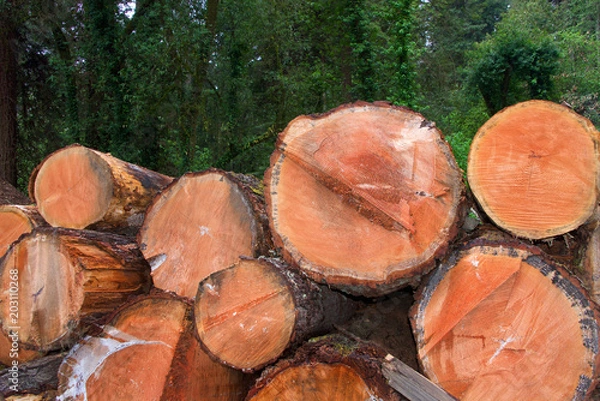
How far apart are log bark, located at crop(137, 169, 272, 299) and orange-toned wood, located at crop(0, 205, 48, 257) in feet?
3.47

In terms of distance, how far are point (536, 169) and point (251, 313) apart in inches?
52.5

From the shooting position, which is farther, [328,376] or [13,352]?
[13,352]

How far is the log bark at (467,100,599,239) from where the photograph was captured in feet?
6.46

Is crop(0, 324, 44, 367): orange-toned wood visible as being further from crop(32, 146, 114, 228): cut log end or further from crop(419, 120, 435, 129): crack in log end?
crop(419, 120, 435, 129): crack in log end

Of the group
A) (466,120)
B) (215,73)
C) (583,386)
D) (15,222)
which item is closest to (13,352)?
(15,222)

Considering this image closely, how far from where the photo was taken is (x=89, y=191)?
2881 mm

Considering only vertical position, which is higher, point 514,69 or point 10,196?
point 10,196

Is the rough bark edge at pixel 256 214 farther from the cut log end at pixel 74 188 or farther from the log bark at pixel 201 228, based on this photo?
the cut log end at pixel 74 188

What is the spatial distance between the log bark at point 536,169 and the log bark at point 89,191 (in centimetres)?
200

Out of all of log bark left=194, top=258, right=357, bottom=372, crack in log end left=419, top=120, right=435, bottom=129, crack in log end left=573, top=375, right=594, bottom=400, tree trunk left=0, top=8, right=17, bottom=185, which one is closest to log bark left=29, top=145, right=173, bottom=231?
log bark left=194, top=258, right=357, bottom=372

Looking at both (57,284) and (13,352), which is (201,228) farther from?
(13,352)

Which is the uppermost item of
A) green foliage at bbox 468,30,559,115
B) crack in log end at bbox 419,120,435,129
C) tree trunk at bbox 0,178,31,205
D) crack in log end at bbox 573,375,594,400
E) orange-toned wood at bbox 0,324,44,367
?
crack in log end at bbox 419,120,435,129

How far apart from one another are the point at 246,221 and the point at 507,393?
1.34 m

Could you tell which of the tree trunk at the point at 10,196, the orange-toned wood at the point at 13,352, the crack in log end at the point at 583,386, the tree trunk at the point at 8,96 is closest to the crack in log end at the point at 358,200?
the crack in log end at the point at 583,386
